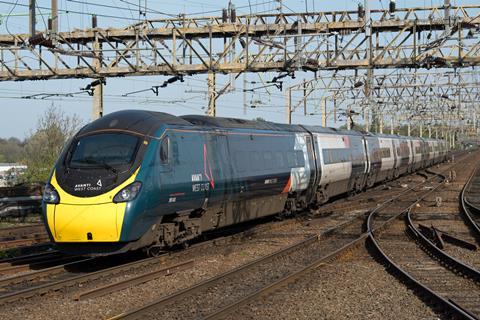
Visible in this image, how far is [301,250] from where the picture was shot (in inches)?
529

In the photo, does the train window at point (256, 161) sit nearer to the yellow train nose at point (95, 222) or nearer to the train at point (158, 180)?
the train at point (158, 180)

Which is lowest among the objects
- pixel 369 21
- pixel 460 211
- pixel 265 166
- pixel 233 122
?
pixel 460 211

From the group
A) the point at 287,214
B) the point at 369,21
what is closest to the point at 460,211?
the point at 287,214

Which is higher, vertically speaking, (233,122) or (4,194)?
(233,122)

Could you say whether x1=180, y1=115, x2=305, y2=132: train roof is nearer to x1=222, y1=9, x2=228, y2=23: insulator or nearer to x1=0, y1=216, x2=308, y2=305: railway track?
x1=0, y1=216, x2=308, y2=305: railway track

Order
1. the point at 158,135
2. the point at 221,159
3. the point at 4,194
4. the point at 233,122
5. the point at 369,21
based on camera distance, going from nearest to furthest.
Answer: the point at 158,135, the point at 221,159, the point at 233,122, the point at 369,21, the point at 4,194

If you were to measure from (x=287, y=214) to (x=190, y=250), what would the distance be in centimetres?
691

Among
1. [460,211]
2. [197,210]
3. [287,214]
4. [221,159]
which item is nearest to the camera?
[197,210]

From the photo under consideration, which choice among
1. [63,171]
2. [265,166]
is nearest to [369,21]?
[265,166]

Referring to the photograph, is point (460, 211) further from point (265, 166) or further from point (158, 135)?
point (158, 135)

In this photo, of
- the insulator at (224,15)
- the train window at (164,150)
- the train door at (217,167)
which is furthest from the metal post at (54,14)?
the insulator at (224,15)

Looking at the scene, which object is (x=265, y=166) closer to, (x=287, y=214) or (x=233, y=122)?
(x=233, y=122)

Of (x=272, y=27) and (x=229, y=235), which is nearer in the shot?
(x=229, y=235)

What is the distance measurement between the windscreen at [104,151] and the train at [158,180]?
19mm
